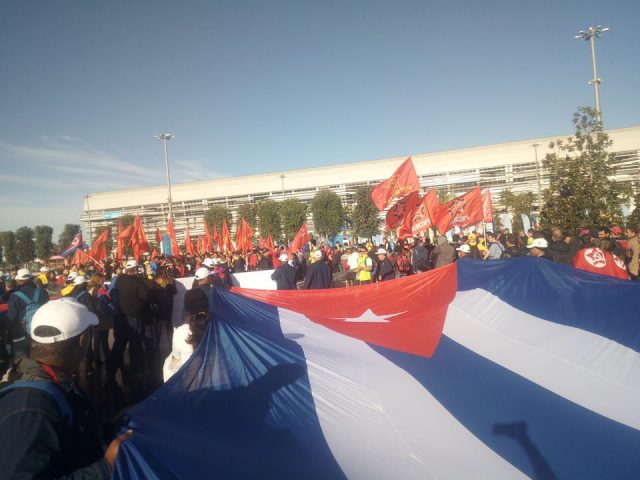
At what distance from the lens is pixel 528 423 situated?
2.90 m

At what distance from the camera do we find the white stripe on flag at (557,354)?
3291 mm

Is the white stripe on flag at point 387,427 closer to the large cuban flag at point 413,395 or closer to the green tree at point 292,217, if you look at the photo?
the large cuban flag at point 413,395

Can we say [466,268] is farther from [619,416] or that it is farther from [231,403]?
[231,403]

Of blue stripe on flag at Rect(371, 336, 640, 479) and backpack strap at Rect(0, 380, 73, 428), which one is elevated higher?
backpack strap at Rect(0, 380, 73, 428)

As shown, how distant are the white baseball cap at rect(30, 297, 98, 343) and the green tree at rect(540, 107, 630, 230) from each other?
51.2 feet

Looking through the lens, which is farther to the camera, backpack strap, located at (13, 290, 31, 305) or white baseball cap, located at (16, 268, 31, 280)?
white baseball cap, located at (16, 268, 31, 280)

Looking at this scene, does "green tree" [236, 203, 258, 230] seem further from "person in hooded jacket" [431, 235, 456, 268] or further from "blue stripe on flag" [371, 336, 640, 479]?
"blue stripe on flag" [371, 336, 640, 479]

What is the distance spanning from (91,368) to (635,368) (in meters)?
8.57

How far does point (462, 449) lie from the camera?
2648 millimetres

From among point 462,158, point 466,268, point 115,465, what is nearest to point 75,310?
point 115,465

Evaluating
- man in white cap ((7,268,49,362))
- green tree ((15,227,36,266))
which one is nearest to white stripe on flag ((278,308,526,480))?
man in white cap ((7,268,49,362))

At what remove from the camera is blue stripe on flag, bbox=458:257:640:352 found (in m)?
4.09

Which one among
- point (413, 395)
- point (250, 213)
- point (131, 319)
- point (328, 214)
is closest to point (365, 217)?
point (328, 214)

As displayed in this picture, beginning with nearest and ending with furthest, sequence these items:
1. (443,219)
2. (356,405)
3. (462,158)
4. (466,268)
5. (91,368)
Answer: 1. (356,405)
2. (466,268)
3. (91,368)
4. (443,219)
5. (462,158)
